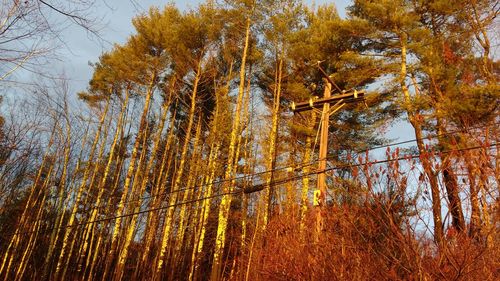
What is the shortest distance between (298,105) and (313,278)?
12.1ft

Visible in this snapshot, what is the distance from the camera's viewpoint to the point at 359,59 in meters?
12.0

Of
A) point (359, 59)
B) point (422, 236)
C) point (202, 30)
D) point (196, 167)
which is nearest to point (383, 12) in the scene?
point (359, 59)

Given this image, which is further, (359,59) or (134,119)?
(134,119)

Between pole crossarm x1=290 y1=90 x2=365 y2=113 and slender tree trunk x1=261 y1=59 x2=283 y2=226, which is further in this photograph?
slender tree trunk x1=261 y1=59 x2=283 y2=226

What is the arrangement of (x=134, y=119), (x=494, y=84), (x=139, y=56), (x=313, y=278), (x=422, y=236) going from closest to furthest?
(x=422, y=236), (x=313, y=278), (x=494, y=84), (x=139, y=56), (x=134, y=119)

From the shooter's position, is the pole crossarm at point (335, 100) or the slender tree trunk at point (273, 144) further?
the slender tree trunk at point (273, 144)

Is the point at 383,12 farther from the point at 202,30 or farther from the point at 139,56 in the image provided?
the point at 139,56

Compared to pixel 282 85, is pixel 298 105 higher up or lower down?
lower down

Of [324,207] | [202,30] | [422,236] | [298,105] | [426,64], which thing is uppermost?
[202,30]

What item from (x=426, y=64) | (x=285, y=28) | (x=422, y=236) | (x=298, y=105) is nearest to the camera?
(x=422, y=236)

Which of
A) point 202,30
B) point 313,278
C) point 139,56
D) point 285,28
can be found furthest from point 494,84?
point 139,56

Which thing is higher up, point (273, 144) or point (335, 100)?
point (273, 144)

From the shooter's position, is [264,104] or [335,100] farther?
[264,104]

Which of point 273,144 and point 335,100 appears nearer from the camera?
point 335,100
